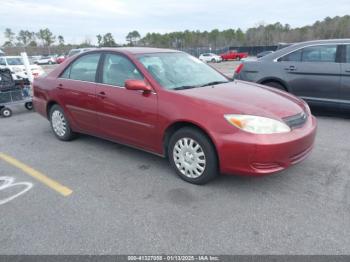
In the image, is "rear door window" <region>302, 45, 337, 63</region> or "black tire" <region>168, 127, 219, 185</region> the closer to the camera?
"black tire" <region>168, 127, 219, 185</region>

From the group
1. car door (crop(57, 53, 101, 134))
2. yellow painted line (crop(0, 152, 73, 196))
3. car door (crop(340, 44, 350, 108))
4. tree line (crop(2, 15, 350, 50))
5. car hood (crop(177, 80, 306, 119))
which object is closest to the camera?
car hood (crop(177, 80, 306, 119))

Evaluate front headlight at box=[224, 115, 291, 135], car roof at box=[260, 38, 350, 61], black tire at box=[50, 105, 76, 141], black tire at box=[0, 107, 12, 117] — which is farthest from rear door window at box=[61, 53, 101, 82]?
car roof at box=[260, 38, 350, 61]

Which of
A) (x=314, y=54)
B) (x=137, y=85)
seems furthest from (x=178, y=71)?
(x=314, y=54)

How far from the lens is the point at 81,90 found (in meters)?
4.50

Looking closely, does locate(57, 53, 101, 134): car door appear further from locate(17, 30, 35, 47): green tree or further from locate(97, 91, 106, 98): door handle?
locate(17, 30, 35, 47): green tree

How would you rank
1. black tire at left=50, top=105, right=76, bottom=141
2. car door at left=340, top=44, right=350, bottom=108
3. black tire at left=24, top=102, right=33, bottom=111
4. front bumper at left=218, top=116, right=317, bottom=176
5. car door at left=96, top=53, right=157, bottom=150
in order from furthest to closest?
black tire at left=24, top=102, right=33, bottom=111 < car door at left=340, top=44, right=350, bottom=108 < black tire at left=50, top=105, right=76, bottom=141 < car door at left=96, top=53, right=157, bottom=150 < front bumper at left=218, top=116, right=317, bottom=176

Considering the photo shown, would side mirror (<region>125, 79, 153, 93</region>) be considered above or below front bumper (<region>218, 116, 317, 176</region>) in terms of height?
above

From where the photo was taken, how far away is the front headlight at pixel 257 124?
2.98 m

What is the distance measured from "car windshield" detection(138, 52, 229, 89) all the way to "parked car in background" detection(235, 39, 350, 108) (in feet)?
7.99

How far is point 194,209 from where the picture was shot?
295 cm

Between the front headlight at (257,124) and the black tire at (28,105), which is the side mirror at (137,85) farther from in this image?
the black tire at (28,105)

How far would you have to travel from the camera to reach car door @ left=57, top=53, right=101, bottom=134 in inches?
173

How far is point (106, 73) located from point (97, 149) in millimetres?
1244

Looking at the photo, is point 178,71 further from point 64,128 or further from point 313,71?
point 313,71
